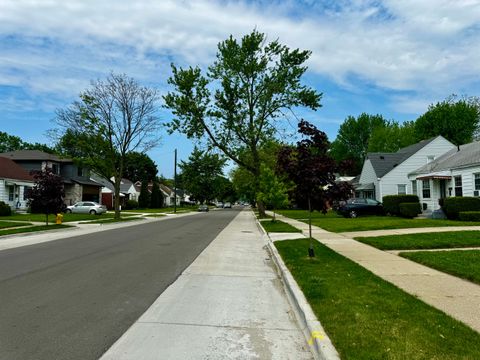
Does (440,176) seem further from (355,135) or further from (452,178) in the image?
(355,135)

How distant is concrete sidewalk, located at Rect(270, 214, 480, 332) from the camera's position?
629cm

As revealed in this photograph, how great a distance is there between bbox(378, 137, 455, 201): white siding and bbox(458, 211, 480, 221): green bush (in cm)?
1608

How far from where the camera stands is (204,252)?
13828 mm

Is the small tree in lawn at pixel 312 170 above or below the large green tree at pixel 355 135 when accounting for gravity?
below

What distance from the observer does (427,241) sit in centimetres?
1409

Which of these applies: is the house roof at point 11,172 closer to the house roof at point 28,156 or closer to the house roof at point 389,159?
the house roof at point 28,156

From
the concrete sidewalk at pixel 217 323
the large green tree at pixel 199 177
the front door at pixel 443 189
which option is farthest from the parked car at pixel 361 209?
the large green tree at pixel 199 177

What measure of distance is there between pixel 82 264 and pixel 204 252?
4.03 m

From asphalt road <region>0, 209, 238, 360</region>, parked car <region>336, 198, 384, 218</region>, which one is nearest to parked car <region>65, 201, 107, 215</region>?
parked car <region>336, 198, 384, 218</region>

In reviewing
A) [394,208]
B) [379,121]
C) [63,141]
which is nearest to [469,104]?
[379,121]

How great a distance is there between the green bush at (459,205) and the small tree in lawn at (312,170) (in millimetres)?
16000

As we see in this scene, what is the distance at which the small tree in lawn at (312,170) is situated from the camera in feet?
35.5

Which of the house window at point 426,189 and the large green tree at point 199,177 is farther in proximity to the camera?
the large green tree at point 199,177

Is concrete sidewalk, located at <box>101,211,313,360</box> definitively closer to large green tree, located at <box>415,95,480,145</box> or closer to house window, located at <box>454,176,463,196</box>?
house window, located at <box>454,176,463,196</box>
